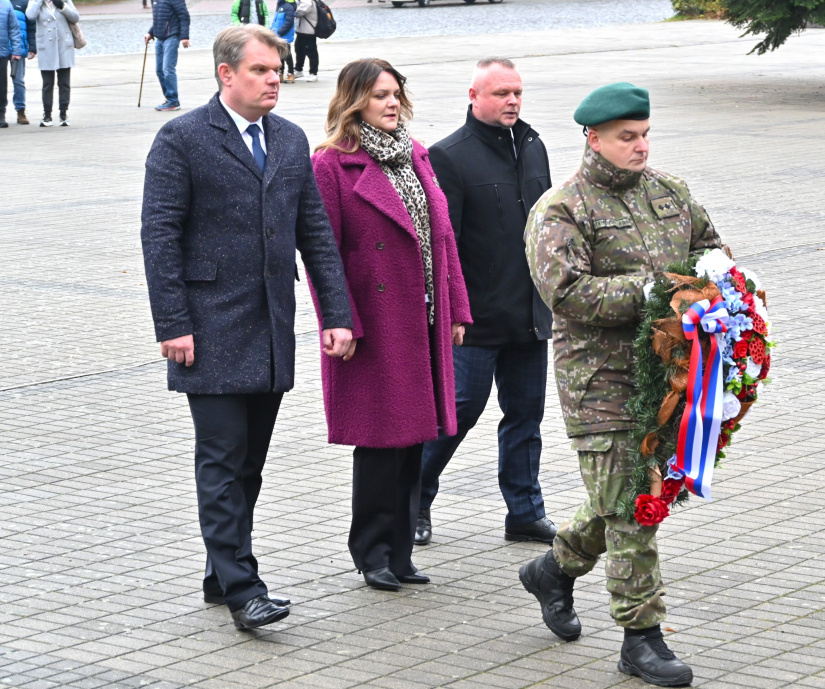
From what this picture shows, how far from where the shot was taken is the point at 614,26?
40.2m

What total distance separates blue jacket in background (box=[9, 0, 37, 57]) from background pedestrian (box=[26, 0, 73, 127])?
0.13 metres

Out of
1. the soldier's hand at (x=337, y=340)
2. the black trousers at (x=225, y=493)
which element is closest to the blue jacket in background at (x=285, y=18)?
the soldier's hand at (x=337, y=340)

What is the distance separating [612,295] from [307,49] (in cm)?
2249

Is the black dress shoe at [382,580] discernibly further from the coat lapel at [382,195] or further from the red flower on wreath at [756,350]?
the red flower on wreath at [756,350]

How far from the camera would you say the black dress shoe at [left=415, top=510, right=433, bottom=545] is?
18.2ft

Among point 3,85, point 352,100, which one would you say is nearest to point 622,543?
point 352,100

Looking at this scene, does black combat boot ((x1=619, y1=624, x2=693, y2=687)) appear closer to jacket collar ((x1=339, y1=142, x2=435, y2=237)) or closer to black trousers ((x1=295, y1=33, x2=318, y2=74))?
jacket collar ((x1=339, y1=142, x2=435, y2=237))

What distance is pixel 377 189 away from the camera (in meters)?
4.99

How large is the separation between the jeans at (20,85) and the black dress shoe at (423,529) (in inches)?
646

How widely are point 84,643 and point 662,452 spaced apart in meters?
1.92

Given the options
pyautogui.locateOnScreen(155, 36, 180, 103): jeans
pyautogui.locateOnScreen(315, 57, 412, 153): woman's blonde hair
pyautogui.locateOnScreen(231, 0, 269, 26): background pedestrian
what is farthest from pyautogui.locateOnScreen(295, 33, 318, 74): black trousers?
pyautogui.locateOnScreen(315, 57, 412, 153): woman's blonde hair

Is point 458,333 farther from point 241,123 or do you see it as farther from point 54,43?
point 54,43

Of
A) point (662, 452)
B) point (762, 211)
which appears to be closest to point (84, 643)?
point (662, 452)

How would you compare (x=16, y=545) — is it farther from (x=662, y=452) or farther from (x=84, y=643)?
(x=662, y=452)
